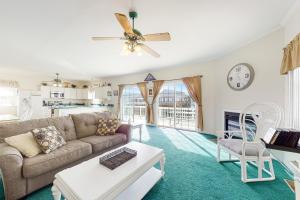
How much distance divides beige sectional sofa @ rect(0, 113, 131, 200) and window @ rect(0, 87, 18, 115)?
5.18 m

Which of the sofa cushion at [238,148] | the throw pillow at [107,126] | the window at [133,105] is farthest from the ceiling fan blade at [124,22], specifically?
the window at [133,105]

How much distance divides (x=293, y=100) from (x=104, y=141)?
126 inches

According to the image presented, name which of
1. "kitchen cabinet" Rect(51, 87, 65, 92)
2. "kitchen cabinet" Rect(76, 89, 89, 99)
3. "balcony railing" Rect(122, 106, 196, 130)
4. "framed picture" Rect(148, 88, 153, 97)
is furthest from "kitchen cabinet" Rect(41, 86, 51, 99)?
"framed picture" Rect(148, 88, 153, 97)

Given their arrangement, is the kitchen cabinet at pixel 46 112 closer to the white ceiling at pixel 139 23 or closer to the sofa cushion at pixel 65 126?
the white ceiling at pixel 139 23

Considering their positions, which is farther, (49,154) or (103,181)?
(49,154)

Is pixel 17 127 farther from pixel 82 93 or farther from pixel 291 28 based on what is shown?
pixel 82 93

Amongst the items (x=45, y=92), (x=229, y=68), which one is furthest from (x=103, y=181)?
(x=45, y=92)

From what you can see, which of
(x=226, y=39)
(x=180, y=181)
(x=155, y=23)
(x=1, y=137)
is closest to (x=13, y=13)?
(x=1, y=137)

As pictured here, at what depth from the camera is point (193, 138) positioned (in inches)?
149

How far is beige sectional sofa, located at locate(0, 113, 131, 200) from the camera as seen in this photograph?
1423mm

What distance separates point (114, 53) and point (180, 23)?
2.00m

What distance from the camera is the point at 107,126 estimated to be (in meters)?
2.76

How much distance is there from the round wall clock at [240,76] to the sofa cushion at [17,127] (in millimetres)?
4082

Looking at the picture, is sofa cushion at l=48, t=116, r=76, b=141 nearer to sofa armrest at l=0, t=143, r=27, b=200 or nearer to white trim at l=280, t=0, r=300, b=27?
sofa armrest at l=0, t=143, r=27, b=200
